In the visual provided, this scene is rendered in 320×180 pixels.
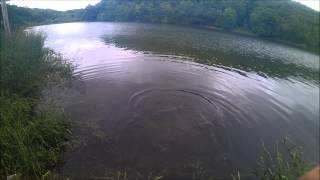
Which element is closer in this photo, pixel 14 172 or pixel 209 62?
pixel 14 172

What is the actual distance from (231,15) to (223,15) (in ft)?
8.29

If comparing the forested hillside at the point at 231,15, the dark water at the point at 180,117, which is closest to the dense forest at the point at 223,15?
the forested hillside at the point at 231,15

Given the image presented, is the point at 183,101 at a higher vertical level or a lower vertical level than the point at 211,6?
lower

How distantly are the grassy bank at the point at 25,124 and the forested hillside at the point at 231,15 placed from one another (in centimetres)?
3905

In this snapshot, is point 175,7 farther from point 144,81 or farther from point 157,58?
point 144,81

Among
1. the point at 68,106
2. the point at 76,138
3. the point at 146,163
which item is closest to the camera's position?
the point at 146,163

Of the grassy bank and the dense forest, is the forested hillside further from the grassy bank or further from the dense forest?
the grassy bank

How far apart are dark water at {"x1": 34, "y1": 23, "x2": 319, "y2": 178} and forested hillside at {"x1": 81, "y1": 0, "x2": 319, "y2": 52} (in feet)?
93.6

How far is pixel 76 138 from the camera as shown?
882cm

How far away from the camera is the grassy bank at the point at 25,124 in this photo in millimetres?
6418

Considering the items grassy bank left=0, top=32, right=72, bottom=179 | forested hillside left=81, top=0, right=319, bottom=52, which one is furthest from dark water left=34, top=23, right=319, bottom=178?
forested hillside left=81, top=0, right=319, bottom=52

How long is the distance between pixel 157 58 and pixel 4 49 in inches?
514

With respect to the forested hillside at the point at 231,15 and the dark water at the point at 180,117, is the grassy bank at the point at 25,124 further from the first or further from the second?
the forested hillside at the point at 231,15

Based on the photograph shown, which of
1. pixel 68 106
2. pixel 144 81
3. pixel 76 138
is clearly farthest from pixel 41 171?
pixel 144 81
